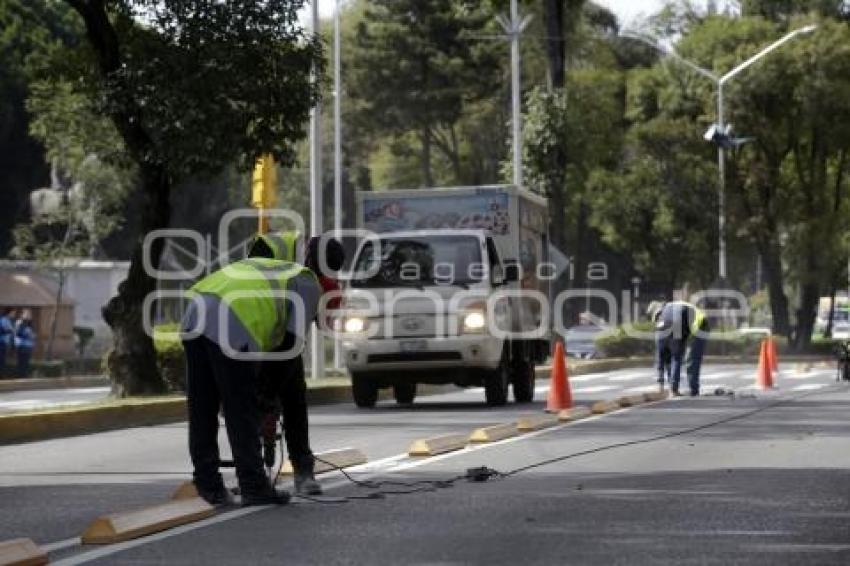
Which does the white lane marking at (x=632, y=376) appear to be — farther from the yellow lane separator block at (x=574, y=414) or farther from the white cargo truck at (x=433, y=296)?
the yellow lane separator block at (x=574, y=414)

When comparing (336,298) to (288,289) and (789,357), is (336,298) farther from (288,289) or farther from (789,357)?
(789,357)

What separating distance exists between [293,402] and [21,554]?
124 inches

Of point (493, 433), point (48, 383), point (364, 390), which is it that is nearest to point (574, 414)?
point (493, 433)

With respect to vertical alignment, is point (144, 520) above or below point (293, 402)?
below

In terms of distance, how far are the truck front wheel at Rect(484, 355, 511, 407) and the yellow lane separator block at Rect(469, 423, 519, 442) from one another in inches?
231

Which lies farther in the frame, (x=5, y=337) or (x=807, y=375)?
(x=807, y=375)

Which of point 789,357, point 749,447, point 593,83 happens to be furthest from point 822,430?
point 593,83

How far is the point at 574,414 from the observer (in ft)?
66.5

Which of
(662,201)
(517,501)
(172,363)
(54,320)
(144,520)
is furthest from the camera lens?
(662,201)

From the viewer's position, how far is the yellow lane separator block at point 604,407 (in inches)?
846

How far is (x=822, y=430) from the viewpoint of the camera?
59.7 ft

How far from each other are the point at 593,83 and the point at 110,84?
44.8 meters

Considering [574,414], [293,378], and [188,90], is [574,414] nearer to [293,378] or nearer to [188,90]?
[188,90]

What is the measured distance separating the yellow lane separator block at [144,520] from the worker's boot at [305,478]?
92 cm
